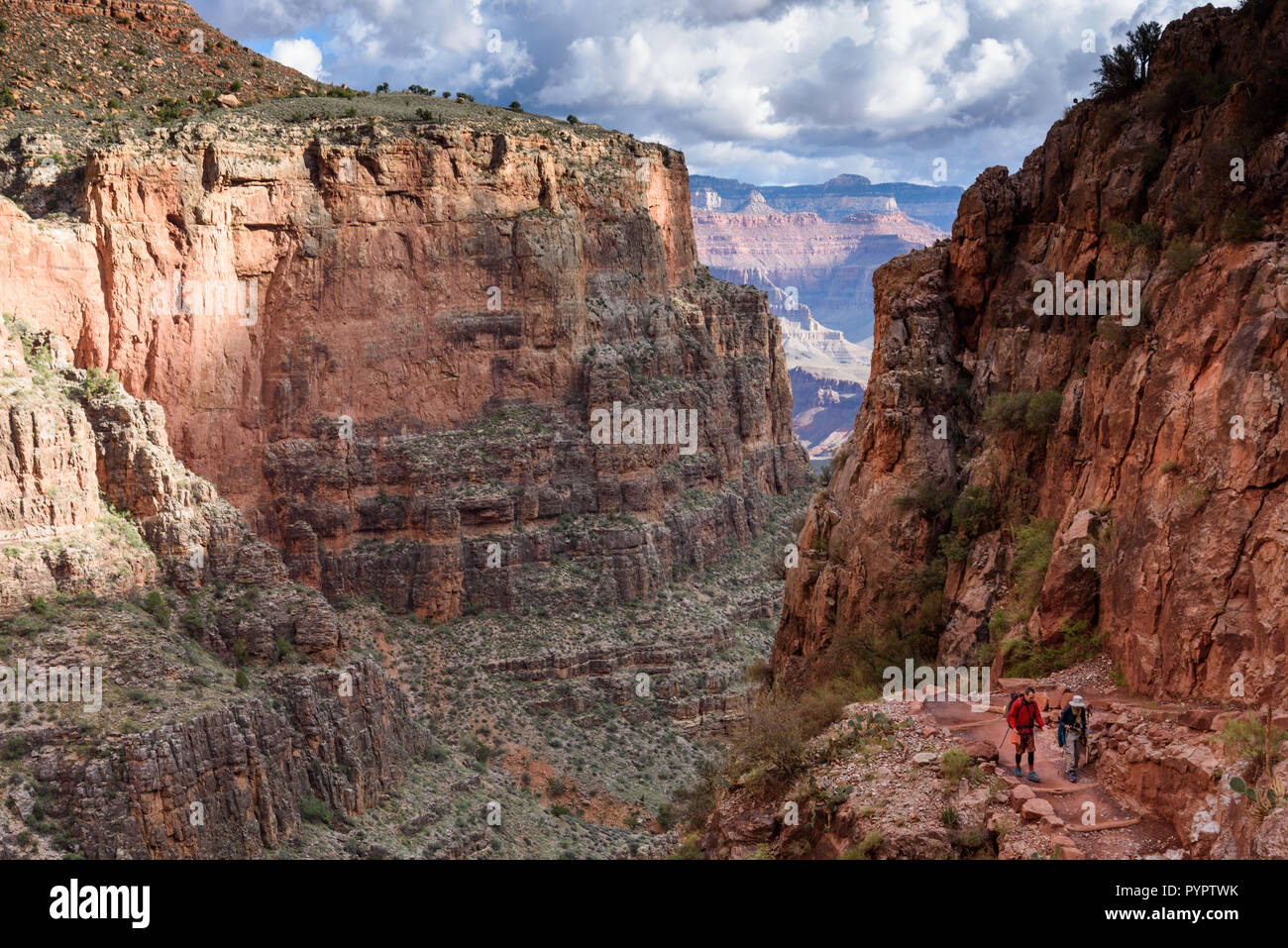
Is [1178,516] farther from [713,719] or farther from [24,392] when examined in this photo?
[713,719]

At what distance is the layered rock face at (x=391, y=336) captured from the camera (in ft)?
213

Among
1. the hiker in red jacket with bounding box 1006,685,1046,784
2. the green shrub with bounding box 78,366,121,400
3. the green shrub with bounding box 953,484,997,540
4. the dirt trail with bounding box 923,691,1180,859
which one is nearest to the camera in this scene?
the dirt trail with bounding box 923,691,1180,859

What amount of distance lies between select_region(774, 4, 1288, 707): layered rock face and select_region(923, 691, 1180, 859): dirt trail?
Answer: 1.89 meters

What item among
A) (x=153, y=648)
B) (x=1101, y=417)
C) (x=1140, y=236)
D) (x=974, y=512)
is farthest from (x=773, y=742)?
(x=153, y=648)

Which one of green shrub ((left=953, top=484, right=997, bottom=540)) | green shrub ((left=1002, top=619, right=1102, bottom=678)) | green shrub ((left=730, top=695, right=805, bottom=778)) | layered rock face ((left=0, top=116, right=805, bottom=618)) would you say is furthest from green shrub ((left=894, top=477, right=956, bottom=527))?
layered rock face ((left=0, top=116, right=805, bottom=618))

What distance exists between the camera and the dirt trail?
63.4 ft

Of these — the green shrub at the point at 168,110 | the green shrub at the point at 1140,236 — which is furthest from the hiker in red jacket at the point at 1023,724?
the green shrub at the point at 168,110

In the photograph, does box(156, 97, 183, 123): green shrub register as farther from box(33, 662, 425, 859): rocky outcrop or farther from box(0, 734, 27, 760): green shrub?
box(0, 734, 27, 760): green shrub

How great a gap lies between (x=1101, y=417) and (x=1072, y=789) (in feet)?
32.3

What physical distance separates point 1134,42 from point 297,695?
3655cm

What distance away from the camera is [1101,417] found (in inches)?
1124

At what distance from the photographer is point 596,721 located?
2800 inches

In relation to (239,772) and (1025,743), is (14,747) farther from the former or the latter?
(1025,743)
